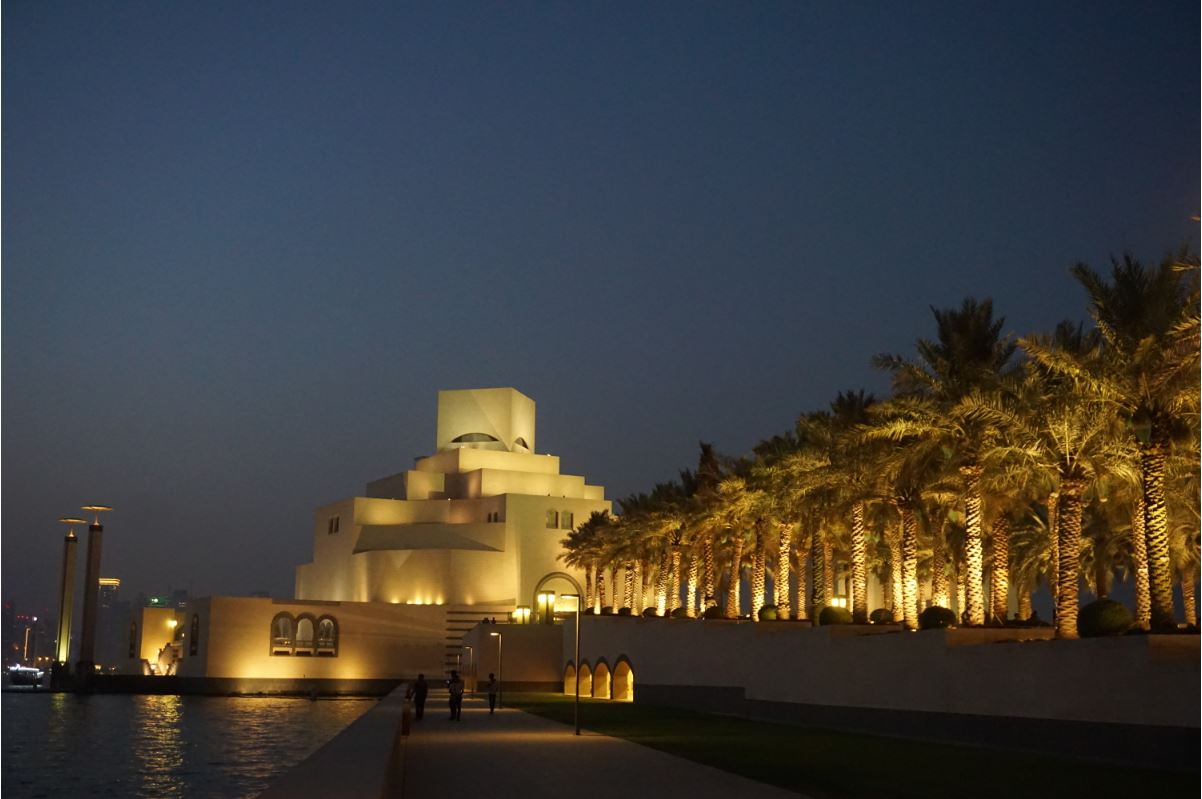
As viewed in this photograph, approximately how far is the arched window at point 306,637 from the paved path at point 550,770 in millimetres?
54817

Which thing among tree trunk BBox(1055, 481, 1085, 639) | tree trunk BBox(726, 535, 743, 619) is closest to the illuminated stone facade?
tree trunk BBox(726, 535, 743, 619)

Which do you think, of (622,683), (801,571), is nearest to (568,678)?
(622,683)

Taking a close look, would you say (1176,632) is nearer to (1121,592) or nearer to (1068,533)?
(1068,533)

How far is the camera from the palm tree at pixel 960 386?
2898cm

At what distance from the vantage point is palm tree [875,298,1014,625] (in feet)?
95.1

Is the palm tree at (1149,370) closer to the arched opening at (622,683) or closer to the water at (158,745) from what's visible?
the water at (158,745)

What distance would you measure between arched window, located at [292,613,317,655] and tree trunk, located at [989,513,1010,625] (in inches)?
2348

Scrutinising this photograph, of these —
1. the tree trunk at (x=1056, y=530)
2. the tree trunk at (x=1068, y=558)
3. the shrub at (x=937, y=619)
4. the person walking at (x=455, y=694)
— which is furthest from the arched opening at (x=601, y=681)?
the tree trunk at (x=1068, y=558)

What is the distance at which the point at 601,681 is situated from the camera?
60.3 metres

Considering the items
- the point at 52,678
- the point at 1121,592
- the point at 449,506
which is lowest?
the point at 52,678

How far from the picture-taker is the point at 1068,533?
25797 mm

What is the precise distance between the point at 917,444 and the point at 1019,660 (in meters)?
6.73

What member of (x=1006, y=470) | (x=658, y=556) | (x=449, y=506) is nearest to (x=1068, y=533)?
(x=1006, y=470)

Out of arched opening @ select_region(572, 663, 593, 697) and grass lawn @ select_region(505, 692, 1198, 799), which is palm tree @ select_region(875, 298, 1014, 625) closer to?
grass lawn @ select_region(505, 692, 1198, 799)
